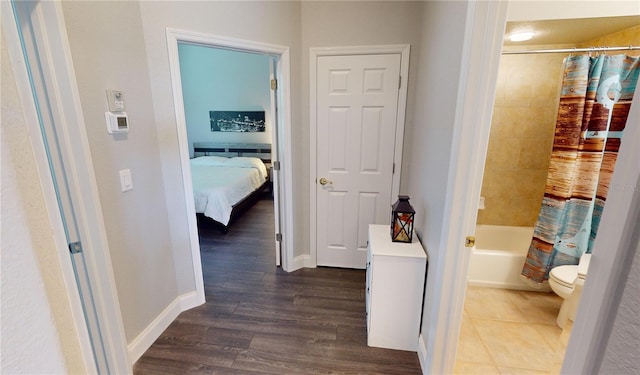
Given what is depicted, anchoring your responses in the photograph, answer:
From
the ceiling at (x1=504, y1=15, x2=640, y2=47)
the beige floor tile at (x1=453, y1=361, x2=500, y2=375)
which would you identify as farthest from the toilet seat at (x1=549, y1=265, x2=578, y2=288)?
the ceiling at (x1=504, y1=15, x2=640, y2=47)

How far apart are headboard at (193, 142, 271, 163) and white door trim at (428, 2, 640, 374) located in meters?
4.72

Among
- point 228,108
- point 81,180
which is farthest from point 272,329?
point 228,108

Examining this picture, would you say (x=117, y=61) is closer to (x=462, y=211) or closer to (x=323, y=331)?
(x=462, y=211)

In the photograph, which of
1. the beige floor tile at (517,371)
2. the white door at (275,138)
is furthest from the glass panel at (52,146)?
the beige floor tile at (517,371)

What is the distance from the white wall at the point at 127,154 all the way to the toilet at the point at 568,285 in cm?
284

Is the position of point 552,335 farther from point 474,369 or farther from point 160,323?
point 160,323

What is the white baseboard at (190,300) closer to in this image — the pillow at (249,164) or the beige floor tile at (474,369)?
the beige floor tile at (474,369)

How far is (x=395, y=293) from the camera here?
171 cm

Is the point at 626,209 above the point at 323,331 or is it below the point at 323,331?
above

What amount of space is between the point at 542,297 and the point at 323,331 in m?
1.92

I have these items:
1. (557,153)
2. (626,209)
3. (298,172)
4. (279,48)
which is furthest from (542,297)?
(279,48)

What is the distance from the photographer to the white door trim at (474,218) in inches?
15.5

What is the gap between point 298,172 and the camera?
2545mm

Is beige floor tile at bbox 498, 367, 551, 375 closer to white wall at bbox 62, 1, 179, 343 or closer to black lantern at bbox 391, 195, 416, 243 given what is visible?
black lantern at bbox 391, 195, 416, 243
